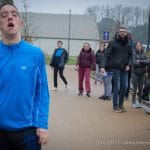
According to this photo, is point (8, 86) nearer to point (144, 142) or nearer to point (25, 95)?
point (25, 95)

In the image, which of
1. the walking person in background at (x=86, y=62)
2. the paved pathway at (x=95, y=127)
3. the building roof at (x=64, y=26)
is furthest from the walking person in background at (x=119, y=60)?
the building roof at (x=64, y=26)

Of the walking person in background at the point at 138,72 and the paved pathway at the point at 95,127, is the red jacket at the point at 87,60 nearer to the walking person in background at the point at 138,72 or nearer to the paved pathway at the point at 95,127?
the paved pathway at the point at 95,127

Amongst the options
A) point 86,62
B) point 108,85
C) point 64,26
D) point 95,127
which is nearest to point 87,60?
point 86,62

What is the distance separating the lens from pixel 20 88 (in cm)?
451

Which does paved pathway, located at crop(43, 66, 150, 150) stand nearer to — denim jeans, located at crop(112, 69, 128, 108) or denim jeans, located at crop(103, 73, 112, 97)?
denim jeans, located at crop(112, 69, 128, 108)

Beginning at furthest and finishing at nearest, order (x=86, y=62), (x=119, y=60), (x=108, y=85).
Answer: (x=86, y=62), (x=108, y=85), (x=119, y=60)

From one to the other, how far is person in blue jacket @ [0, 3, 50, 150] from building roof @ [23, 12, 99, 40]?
90396 mm

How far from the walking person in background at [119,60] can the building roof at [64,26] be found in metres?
81.9

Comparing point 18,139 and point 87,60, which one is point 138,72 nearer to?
point 87,60

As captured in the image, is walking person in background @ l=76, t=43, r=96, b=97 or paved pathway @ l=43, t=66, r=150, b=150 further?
walking person in background @ l=76, t=43, r=96, b=97

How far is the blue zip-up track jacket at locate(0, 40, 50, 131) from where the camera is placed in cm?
449

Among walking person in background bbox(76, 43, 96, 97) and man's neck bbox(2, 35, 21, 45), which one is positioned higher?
man's neck bbox(2, 35, 21, 45)

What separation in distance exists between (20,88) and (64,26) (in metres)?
93.0

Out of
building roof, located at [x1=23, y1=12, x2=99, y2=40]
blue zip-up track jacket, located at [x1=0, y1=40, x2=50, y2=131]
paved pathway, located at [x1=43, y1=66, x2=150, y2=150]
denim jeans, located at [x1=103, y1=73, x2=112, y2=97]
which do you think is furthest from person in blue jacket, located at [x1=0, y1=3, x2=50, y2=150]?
building roof, located at [x1=23, y1=12, x2=99, y2=40]
